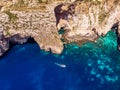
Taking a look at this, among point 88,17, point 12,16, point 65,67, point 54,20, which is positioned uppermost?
point 12,16

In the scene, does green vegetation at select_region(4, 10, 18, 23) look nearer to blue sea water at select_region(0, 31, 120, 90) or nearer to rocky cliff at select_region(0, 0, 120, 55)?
rocky cliff at select_region(0, 0, 120, 55)

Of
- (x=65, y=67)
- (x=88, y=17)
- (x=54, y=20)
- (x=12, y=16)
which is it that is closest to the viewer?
(x=65, y=67)

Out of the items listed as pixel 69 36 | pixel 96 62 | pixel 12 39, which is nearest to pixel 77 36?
pixel 69 36

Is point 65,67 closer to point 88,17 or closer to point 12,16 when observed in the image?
point 88,17

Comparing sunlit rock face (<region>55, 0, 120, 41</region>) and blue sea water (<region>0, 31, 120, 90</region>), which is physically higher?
sunlit rock face (<region>55, 0, 120, 41</region>)

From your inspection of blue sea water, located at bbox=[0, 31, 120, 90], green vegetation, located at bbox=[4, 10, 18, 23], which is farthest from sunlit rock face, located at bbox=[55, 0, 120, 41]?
green vegetation, located at bbox=[4, 10, 18, 23]

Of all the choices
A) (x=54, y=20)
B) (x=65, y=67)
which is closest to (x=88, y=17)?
(x=54, y=20)

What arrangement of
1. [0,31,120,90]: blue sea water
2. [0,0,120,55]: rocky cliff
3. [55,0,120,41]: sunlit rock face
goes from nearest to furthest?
[0,31,120,90]: blue sea water, [0,0,120,55]: rocky cliff, [55,0,120,41]: sunlit rock face

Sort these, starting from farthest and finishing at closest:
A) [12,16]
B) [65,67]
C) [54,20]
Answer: [12,16]
[54,20]
[65,67]
